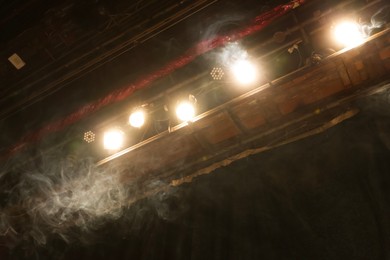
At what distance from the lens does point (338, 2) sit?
3.96 metres

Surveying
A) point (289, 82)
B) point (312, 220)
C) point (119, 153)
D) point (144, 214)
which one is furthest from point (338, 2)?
point (144, 214)

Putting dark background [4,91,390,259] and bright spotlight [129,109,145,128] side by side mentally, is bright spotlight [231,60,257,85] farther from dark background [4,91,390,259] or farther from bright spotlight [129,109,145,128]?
bright spotlight [129,109,145,128]

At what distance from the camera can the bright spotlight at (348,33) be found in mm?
3655

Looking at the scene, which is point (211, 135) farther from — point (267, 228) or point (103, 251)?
point (103, 251)

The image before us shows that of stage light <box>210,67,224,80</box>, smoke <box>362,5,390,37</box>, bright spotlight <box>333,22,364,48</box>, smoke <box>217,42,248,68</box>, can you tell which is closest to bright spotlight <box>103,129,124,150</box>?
stage light <box>210,67,224,80</box>

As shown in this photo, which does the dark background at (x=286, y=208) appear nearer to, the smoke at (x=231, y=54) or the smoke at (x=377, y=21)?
the smoke at (x=377, y=21)

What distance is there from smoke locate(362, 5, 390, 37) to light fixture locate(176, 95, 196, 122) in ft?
7.00

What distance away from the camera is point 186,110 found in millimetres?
4199

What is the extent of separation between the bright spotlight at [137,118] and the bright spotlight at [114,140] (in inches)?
10.9

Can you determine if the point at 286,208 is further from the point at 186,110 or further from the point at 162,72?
the point at 162,72

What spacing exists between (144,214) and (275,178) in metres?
1.93

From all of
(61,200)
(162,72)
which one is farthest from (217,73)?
(61,200)

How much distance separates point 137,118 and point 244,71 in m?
1.55

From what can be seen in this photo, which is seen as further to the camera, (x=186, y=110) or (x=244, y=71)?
(x=186, y=110)
